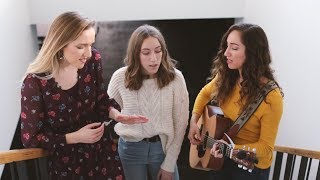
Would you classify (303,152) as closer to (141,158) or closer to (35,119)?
(141,158)

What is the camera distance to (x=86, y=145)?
5.29 ft

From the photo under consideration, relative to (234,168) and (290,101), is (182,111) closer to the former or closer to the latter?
(234,168)

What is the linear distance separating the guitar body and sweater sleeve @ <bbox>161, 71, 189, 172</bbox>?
187mm

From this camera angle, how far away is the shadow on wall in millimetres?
3699

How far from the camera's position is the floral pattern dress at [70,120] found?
142 cm

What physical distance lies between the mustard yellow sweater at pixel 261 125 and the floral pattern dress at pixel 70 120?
71 cm

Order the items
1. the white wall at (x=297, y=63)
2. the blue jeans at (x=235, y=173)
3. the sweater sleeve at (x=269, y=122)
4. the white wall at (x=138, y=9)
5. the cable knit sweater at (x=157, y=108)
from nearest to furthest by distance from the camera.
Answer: the sweater sleeve at (x=269, y=122), the blue jeans at (x=235, y=173), the cable knit sweater at (x=157, y=108), the white wall at (x=297, y=63), the white wall at (x=138, y=9)

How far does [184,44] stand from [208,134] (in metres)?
2.08

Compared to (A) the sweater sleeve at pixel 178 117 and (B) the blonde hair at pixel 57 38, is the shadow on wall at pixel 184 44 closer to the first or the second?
(A) the sweater sleeve at pixel 178 117

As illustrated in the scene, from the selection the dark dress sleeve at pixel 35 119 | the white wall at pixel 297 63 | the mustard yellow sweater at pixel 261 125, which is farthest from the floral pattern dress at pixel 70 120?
the white wall at pixel 297 63

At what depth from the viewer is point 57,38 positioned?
1399 mm

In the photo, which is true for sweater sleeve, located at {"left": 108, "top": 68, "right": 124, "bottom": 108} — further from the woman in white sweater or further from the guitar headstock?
the guitar headstock

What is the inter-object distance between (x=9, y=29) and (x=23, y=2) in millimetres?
426

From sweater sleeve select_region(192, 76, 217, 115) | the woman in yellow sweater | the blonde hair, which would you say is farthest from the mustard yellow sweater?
the blonde hair
